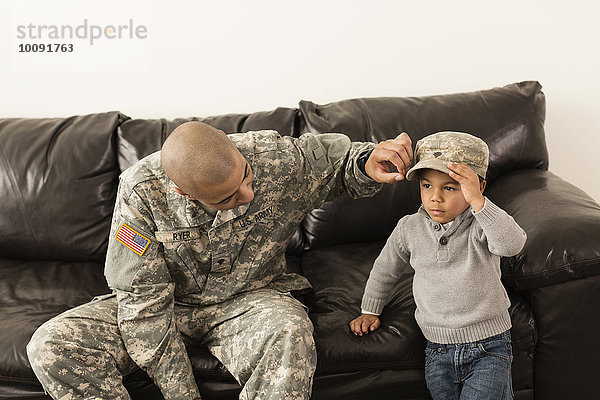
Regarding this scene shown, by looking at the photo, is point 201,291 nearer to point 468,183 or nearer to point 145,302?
point 145,302

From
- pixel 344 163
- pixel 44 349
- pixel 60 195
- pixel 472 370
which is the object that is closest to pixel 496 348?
pixel 472 370

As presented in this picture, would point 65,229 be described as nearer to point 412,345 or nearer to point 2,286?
point 2,286

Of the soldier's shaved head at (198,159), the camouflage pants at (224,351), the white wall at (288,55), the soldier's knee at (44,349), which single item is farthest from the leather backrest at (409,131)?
the soldier's knee at (44,349)

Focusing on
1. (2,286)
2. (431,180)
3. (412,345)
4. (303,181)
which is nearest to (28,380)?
(2,286)

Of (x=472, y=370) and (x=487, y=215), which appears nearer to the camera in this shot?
(x=487, y=215)

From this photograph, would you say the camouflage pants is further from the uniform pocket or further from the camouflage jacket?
the uniform pocket

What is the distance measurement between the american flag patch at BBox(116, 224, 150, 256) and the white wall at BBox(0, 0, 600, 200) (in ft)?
3.44

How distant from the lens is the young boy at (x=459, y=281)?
1778 millimetres

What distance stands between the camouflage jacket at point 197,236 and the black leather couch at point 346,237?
0.50 ft

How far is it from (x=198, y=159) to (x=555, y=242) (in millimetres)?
1007

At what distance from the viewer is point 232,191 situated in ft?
5.52

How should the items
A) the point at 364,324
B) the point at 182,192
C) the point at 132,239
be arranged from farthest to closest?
the point at 364,324
the point at 132,239
the point at 182,192

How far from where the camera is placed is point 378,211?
95.3 inches

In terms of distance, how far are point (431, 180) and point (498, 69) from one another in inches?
47.2
